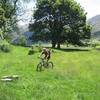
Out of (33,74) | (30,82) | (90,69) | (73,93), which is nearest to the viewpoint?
(73,93)

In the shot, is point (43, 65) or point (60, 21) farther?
point (60, 21)

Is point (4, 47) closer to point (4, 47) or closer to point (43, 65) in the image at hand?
point (4, 47)

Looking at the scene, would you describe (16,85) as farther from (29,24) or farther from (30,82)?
(29,24)

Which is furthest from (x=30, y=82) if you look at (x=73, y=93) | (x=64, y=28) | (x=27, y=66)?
(x=64, y=28)

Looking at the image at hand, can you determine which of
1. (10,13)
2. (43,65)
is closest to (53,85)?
(43,65)

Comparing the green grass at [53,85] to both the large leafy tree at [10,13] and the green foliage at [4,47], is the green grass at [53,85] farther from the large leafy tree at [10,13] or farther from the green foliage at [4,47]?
the large leafy tree at [10,13]

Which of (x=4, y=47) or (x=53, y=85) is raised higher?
(x=4, y=47)

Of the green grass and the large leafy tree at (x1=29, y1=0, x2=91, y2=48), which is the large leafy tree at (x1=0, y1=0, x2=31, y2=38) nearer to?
the large leafy tree at (x1=29, y1=0, x2=91, y2=48)

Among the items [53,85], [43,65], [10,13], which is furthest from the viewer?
[10,13]

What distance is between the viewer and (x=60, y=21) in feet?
304

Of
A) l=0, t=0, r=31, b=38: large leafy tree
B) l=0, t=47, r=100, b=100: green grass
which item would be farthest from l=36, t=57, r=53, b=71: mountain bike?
l=0, t=0, r=31, b=38: large leafy tree

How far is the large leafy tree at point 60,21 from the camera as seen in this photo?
90688mm

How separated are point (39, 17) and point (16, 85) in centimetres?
6808

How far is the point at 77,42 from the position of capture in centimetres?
9119
